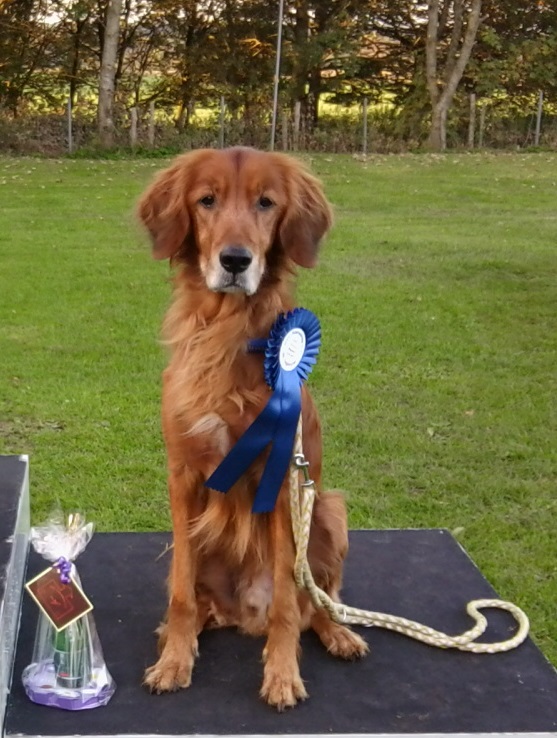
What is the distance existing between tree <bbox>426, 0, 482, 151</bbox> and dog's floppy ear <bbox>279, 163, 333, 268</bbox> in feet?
65.5

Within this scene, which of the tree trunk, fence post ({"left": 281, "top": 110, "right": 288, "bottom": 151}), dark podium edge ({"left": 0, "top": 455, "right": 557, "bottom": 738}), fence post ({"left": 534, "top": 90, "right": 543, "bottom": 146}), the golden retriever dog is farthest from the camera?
fence post ({"left": 534, "top": 90, "right": 543, "bottom": 146})

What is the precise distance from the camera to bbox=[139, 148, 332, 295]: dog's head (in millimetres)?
2279

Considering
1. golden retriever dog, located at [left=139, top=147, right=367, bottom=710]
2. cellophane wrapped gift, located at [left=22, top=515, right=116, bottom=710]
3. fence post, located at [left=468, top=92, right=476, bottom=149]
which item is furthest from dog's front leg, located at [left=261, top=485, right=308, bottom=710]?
fence post, located at [left=468, top=92, right=476, bottom=149]

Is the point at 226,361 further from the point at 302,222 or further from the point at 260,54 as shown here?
the point at 260,54

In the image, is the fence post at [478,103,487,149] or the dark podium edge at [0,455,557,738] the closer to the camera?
the dark podium edge at [0,455,557,738]

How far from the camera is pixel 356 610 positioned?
2.62 meters

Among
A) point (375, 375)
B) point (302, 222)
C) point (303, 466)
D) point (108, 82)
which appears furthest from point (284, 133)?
point (303, 466)

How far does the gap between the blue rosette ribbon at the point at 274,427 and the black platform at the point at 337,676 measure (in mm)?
490

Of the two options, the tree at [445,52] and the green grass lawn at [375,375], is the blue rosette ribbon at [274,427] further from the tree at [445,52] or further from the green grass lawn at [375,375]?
the tree at [445,52]

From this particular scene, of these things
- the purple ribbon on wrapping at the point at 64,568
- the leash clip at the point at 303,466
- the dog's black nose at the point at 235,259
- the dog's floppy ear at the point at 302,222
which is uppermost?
the dog's floppy ear at the point at 302,222

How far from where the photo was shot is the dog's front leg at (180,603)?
2.31m

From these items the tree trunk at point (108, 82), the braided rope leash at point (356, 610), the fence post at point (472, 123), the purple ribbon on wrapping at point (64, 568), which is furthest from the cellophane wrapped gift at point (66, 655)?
the fence post at point (472, 123)

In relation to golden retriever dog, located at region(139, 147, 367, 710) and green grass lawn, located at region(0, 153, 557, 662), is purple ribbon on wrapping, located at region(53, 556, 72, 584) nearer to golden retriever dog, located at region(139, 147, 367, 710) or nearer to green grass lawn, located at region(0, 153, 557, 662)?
golden retriever dog, located at region(139, 147, 367, 710)

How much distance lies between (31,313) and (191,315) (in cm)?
527
